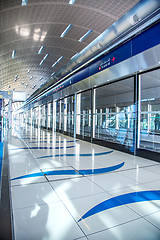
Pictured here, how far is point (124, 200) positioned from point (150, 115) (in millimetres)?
8274

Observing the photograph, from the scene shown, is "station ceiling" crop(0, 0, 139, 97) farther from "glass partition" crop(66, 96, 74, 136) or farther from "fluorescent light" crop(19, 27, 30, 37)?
"glass partition" crop(66, 96, 74, 136)

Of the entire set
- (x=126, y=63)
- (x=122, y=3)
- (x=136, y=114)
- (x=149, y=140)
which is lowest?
(x=149, y=140)

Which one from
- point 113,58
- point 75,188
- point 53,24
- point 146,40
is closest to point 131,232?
point 75,188

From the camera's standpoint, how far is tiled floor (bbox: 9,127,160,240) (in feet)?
5.13

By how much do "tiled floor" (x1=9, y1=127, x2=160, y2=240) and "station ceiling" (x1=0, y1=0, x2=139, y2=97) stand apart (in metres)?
6.89

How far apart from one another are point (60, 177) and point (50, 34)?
9.42 metres

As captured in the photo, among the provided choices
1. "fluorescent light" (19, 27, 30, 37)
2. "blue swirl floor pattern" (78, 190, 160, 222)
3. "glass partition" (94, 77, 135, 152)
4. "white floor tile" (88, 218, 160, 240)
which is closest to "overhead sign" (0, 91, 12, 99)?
"fluorescent light" (19, 27, 30, 37)

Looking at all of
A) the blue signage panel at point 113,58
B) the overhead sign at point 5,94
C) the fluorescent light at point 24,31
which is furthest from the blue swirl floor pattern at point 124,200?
the overhead sign at point 5,94

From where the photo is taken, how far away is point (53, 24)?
8.55 meters

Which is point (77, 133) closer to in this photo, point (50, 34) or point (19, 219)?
point (50, 34)

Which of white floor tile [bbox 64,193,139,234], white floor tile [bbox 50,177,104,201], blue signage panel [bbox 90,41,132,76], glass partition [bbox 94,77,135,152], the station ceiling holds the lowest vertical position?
white floor tile [bbox 50,177,104,201]

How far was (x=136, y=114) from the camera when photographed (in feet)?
17.4

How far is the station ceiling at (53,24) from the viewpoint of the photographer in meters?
6.80

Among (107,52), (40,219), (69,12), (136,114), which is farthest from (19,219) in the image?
(69,12)
